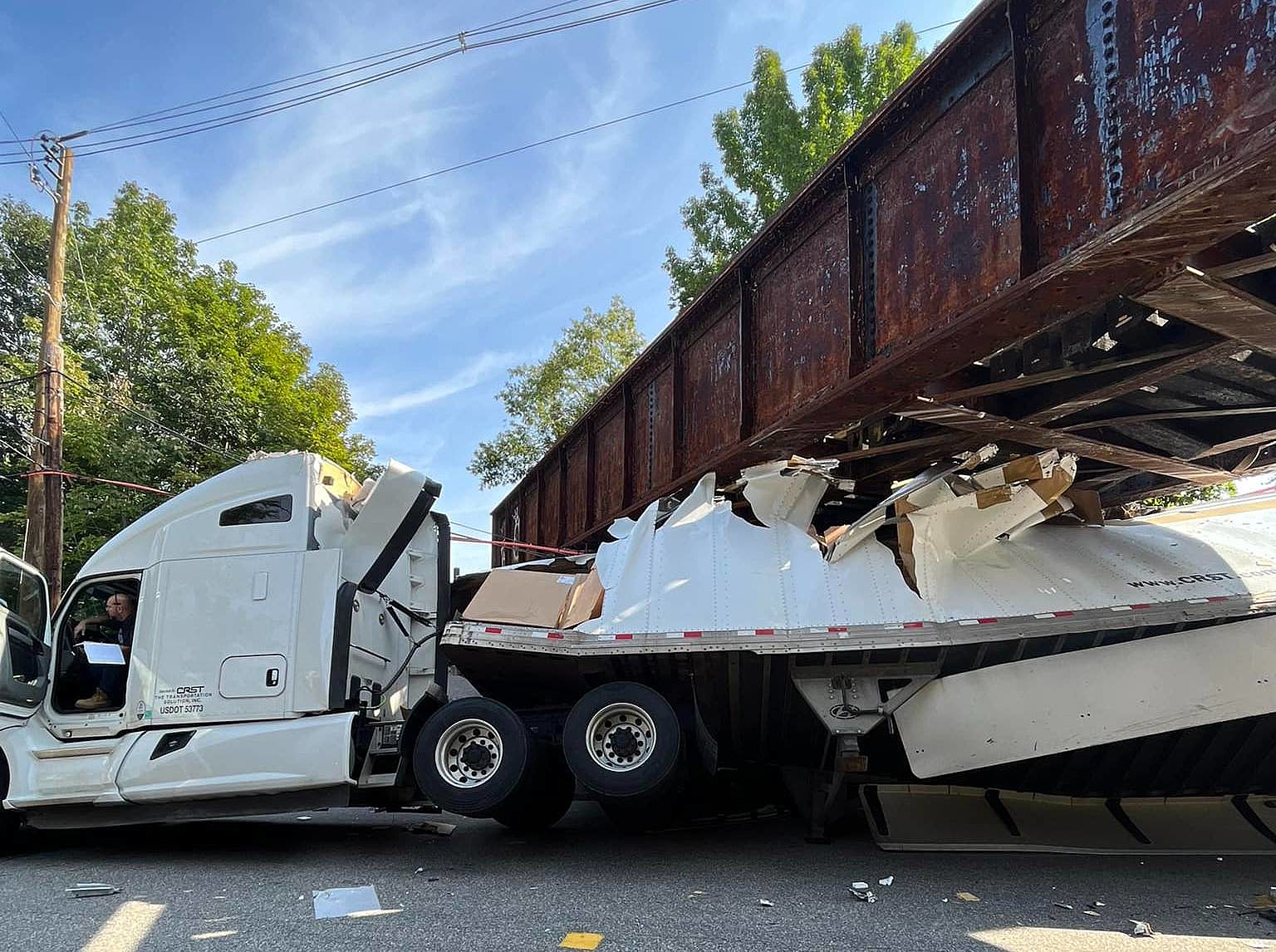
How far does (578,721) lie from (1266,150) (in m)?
4.38

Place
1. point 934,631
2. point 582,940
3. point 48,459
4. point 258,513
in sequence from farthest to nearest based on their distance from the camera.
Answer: point 48,459
point 258,513
point 934,631
point 582,940

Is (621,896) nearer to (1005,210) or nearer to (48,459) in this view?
(1005,210)

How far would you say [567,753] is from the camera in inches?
201

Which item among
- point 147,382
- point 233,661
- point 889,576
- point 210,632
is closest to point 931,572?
point 889,576

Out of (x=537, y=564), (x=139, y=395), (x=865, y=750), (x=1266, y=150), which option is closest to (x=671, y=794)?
(x=865, y=750)

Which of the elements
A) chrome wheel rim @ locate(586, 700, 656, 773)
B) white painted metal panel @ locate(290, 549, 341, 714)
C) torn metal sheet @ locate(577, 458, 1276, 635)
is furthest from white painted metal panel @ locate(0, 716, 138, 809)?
torn metal sheet @ locate(577, 458, 1276, 635)

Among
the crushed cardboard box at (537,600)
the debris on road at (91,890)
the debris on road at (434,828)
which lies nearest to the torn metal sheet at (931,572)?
the crushed cardboard box at (537,600)

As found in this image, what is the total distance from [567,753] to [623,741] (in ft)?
1.20

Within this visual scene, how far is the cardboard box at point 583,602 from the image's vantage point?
527 centimetres

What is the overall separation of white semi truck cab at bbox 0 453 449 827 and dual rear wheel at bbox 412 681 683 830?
444 mm

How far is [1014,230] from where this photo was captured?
13.4 ft

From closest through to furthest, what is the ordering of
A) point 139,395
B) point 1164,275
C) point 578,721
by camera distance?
point 1164,275, point 578,721, point 139,395

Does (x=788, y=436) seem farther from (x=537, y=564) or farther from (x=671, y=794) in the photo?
(x=671, y=794)

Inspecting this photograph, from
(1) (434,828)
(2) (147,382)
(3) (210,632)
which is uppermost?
(2) (147,382)
